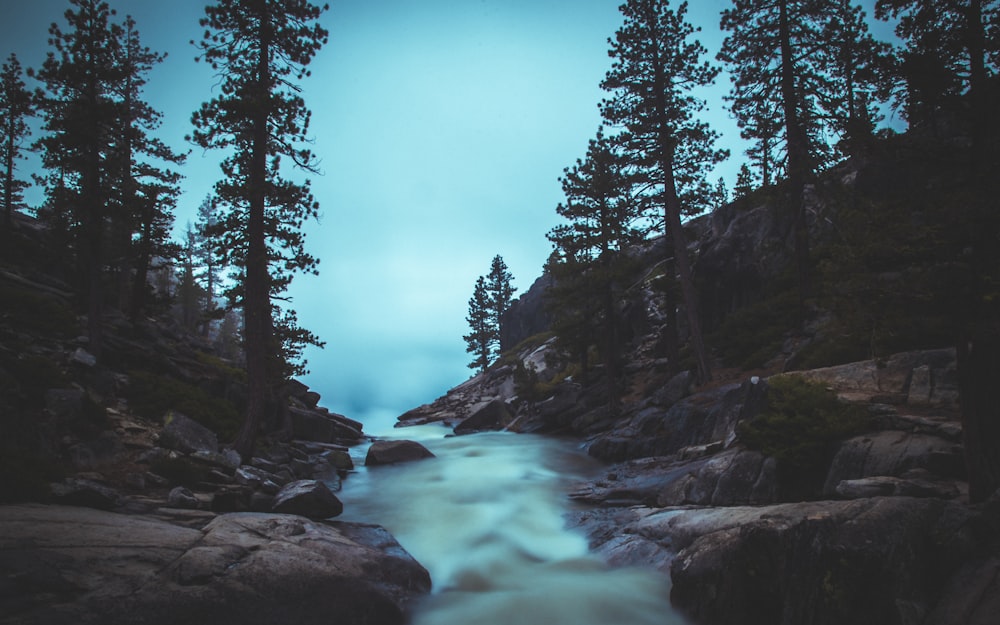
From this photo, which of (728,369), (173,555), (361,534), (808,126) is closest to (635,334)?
(728,369)

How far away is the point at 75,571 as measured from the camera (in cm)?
480

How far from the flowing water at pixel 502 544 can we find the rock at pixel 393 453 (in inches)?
31.8

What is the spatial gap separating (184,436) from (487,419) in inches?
1079

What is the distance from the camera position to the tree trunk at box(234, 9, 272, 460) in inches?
551

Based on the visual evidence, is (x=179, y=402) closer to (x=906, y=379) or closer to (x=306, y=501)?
(x=306, y=501)

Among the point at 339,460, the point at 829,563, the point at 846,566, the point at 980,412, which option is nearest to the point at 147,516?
→ the point at 829,563

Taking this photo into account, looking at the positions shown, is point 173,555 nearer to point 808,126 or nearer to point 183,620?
point 183,620

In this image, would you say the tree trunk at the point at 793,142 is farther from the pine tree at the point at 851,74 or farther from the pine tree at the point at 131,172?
the pine tree at the point at 131,172

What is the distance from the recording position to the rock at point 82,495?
274 inches

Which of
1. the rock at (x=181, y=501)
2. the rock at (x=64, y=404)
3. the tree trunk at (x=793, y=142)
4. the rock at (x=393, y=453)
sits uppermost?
the tree trunk at (x=793, y=142)

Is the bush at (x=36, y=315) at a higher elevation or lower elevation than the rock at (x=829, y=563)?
higher

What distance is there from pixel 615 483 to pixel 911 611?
897 cm

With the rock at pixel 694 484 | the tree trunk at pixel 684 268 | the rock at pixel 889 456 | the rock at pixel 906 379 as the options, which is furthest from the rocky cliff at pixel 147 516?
the tree trunk at pixel 684 268

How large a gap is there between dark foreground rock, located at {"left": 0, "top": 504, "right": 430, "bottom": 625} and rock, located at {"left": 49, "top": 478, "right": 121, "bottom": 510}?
52 cm
